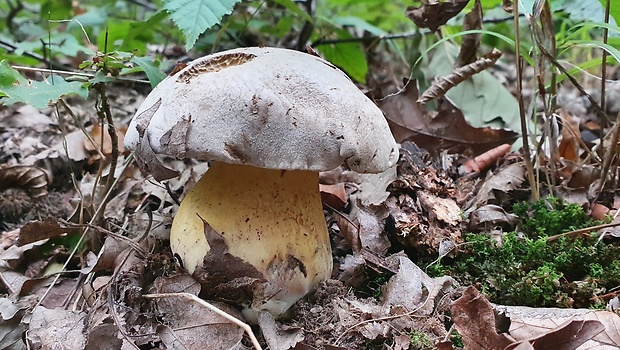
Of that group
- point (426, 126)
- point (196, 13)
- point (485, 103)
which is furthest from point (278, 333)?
point (485, 103)

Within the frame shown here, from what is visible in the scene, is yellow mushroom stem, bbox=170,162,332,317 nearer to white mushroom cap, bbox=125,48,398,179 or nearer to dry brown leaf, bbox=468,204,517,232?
white mushroom cap, bbox=125,48,398,179

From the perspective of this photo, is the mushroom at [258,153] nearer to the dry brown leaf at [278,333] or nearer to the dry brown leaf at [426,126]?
the dry brown leaf at [278,333]

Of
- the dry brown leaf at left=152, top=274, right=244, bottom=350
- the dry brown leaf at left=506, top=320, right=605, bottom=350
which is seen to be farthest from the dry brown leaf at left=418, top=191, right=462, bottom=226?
the dry brown leaf at left=152, top=274, right=244, bottom=350

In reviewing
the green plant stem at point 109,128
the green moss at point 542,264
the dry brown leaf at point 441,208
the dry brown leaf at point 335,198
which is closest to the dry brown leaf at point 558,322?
the green moss at point 542,264

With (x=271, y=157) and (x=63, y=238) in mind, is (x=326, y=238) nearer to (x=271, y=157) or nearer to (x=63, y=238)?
(x=271, y=157)

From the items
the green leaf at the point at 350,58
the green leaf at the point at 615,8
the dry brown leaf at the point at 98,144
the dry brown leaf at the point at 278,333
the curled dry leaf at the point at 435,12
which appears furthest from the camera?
the green leaf at the point at 350,58

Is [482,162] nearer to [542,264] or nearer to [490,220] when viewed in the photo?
[490,220]
